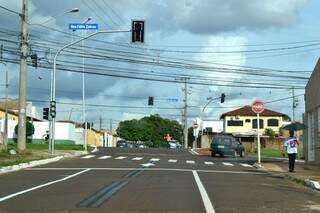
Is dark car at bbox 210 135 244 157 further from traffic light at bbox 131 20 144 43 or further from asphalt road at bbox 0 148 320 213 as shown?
asphalt road at bbox 0 148 320 213

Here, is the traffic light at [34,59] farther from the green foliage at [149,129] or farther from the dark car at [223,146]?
the green foliage at [149,129]

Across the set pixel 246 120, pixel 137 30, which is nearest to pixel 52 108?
pixel 137 30

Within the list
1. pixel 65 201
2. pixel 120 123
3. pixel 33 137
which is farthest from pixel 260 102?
pixel 120 123

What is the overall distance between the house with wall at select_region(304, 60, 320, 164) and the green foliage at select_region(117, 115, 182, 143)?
5196 inches

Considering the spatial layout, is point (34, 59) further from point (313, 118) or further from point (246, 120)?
point (246, 120)

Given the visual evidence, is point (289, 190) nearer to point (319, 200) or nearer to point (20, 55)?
point (319, 200)

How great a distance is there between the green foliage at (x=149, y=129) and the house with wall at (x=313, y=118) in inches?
5196

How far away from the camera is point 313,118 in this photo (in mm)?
34469

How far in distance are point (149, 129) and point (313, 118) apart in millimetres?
142456

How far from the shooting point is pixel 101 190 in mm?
18000

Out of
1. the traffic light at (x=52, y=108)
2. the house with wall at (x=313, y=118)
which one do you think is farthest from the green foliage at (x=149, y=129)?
the house with wall at (x=313, y=118)

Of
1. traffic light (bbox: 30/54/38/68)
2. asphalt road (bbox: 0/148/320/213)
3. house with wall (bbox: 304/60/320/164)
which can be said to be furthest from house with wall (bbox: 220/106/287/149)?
asphalt road (bbox: 0/148/320/213)

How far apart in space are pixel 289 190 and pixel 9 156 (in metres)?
22.2

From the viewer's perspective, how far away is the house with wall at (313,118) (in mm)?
32625
